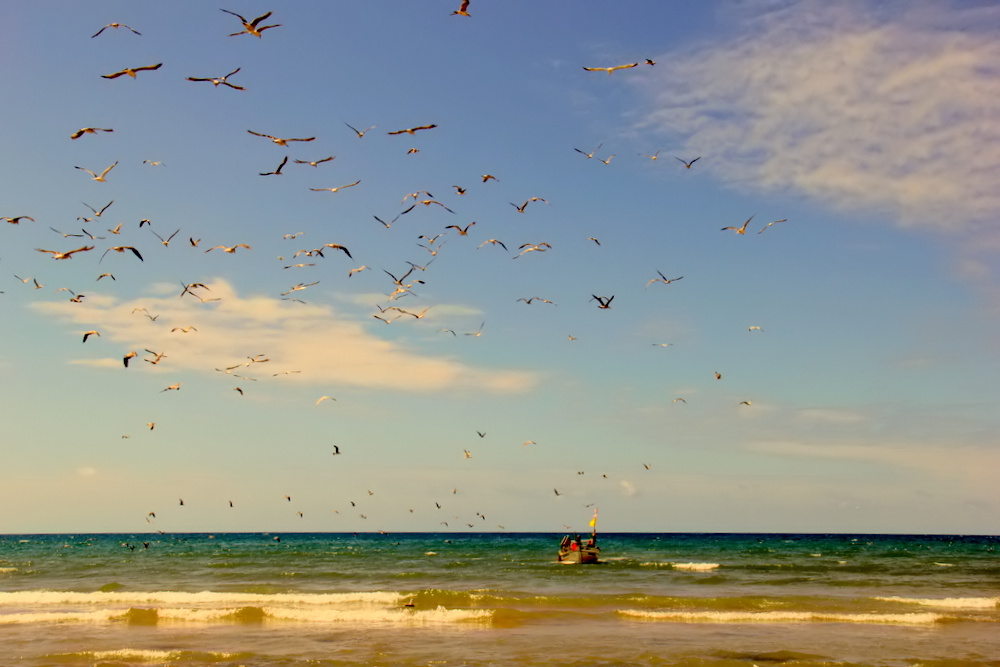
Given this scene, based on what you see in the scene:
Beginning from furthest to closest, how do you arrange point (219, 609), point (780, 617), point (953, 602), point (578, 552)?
point (578, 552) → point (953, 602) → point (219, 609) → point (780, 617)

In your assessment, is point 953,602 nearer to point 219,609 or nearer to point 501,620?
point 501,620

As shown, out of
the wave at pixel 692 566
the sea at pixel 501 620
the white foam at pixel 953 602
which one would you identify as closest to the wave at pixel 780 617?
the sea at pixel 501 620

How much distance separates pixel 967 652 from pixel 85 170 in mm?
28532

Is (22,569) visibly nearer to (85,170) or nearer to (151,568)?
(151,568)

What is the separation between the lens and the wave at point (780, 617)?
29031mm

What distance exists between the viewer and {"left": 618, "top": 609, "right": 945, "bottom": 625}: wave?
1143 inches

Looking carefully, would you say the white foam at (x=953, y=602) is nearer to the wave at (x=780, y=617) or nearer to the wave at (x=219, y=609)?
the wave at (x=780, y=617)

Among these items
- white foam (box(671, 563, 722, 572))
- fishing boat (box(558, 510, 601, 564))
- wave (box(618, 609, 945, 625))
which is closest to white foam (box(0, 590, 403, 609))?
wave (box(618, 609, 945, 625))

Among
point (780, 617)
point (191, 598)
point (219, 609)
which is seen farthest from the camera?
point (191, 598)

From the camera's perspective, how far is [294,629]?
2723cm

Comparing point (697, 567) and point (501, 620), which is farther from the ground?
point (501, 620)

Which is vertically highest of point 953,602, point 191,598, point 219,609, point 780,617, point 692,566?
point 780,617

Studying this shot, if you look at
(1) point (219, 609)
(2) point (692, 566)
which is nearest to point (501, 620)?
(1) point (219, 609)

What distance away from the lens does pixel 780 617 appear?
29.7m
